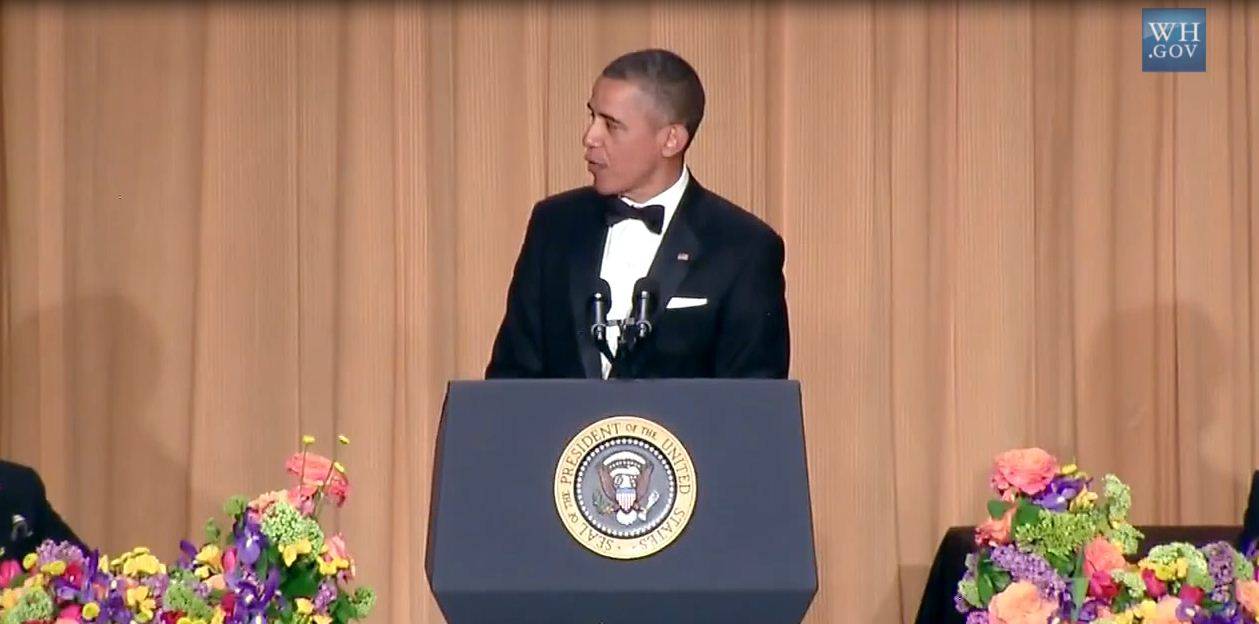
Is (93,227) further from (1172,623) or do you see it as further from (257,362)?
(1172,623)

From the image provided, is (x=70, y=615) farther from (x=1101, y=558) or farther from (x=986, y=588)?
(x=1101, y=558)

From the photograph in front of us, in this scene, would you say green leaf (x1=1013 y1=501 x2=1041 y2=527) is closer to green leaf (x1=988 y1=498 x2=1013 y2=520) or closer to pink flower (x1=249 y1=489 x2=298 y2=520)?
green leaf (x1=988 y1=498 x2=1013 y2=520)

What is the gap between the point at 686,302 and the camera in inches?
134

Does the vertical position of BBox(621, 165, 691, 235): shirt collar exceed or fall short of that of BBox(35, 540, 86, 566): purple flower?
it exceeds it

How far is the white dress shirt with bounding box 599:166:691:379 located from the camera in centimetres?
349

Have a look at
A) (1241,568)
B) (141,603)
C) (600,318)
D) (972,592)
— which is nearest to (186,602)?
(141,603)

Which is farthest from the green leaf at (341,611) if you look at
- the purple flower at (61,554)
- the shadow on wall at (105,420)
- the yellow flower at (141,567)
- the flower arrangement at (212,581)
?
the shadow on wall at (105,420)

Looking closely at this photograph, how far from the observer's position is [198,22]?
5.07 metres

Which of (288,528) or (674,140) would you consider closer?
(288,528)

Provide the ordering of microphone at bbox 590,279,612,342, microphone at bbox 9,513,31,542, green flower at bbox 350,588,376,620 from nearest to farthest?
green flower at bbox 350,588,376,620 < microphone at bbox 590,279,612,342 < microphone at bbox 9,513,31,542

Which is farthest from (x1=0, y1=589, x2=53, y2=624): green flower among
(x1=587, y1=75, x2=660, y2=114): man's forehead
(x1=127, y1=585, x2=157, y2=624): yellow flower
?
(x1=587, y1=75, x2=660, y2=114): man's forehead

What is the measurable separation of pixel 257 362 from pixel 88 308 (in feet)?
1.46

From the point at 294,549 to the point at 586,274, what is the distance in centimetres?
100

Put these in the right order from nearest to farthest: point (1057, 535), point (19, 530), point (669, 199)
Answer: point (1057, 535), point (19, 530), point (669, 199)
